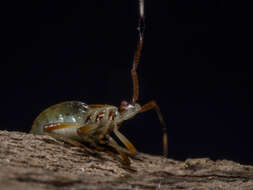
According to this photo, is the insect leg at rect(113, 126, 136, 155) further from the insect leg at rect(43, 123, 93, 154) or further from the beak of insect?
the insect leg at rect(43, 123, 93, 154)

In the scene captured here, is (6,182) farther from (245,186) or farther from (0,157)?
(245,186)

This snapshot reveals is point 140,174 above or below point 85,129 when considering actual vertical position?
below

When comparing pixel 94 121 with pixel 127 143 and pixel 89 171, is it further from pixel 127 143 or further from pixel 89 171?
pixel 89 171

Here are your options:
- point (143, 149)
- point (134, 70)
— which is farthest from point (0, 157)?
point (143, 149)

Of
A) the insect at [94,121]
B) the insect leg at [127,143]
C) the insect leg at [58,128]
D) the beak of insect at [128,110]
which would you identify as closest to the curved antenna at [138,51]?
the insect at [94,121]

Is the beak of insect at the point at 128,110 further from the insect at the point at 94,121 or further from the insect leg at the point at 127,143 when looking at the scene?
the insect leg at the point at 127,143

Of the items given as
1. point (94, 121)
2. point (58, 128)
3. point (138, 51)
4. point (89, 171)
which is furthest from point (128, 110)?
point (89, 171)
